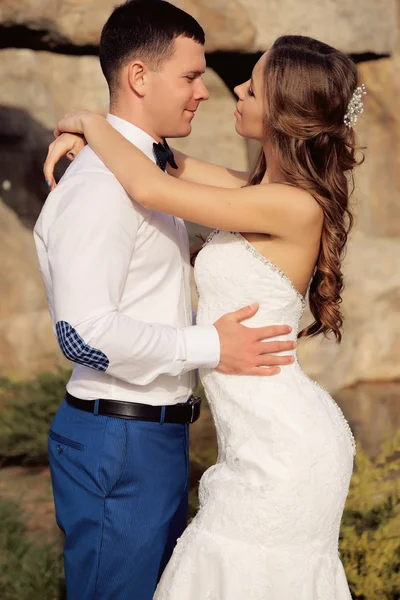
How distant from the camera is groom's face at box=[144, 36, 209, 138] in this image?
2.80 m

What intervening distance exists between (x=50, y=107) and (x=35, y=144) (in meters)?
0.29

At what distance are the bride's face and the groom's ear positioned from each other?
1.08 feet

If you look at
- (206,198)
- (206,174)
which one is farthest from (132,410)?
(206,174)

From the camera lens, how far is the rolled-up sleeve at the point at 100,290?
2477mm

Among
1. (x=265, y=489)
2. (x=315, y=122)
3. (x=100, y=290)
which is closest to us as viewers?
(x=100, y=290)

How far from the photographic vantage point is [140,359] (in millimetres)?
2531

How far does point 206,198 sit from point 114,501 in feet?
3.09

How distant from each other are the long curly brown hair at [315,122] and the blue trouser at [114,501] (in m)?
0.83

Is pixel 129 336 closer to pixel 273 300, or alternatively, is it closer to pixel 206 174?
pixel 273 300

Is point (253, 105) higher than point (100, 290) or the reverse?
higher

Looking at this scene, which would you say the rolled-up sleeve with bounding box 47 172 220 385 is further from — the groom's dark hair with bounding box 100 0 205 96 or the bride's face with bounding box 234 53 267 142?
the bride's face with bounding box 234 53 267 142

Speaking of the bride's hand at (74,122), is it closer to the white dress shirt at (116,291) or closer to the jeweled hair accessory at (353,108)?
the white dress shirt at (116,291)

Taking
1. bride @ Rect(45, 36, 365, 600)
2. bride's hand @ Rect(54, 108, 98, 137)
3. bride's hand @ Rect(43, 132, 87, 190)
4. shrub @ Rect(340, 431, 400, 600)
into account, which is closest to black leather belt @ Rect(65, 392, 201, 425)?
bride @ Rect(45, 36, 365, 600)

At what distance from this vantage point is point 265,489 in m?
2.63
